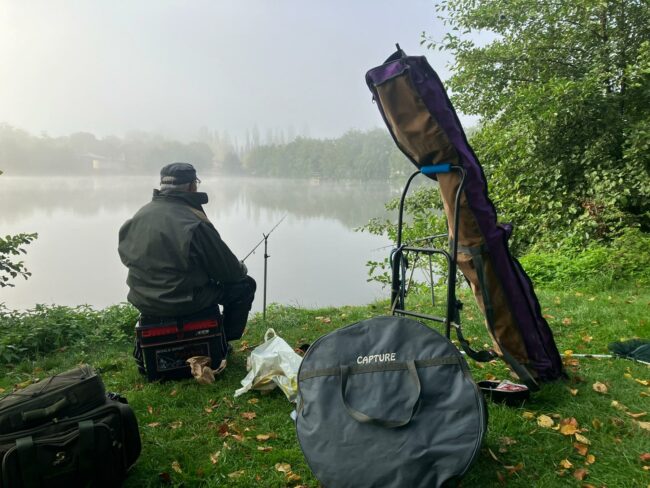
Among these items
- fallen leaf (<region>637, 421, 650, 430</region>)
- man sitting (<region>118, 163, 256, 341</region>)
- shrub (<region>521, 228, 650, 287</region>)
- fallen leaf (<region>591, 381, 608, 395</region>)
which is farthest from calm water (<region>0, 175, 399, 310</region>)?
fallen leaf (<region>637, 421, 650, 430</region>)

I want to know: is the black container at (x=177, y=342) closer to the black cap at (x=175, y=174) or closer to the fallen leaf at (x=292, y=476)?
the black cap at (x=175, y=174)

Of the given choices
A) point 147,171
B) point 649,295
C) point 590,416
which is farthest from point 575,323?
point 147,171

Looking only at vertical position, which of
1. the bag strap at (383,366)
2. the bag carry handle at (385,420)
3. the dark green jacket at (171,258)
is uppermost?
the dark green jacket at (171,258)

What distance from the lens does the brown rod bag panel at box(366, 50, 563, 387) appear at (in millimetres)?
2289

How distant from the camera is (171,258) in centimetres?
304

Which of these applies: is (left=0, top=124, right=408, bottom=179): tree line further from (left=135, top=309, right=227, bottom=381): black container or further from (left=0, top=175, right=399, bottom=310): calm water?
(left=135, top=309, right=227, bottom=381): black container

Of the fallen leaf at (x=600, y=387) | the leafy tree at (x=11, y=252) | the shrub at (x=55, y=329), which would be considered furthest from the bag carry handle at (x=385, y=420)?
the leafy tree at (x=11, y=252)

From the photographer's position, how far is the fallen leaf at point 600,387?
8.61ft

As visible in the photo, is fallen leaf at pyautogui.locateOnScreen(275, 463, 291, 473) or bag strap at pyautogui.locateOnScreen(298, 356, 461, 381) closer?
bag strap at pyautogui.locateOnScreen(298, 356, 461, 381)

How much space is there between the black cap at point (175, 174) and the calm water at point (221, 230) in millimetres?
10067

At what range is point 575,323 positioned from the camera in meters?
4.01

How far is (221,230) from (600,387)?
14.5m

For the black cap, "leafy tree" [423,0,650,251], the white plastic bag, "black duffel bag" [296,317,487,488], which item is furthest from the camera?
"leafy tree" [423,0,650,251]

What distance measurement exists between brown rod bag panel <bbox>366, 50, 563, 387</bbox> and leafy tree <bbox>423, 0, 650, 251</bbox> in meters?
4.93
